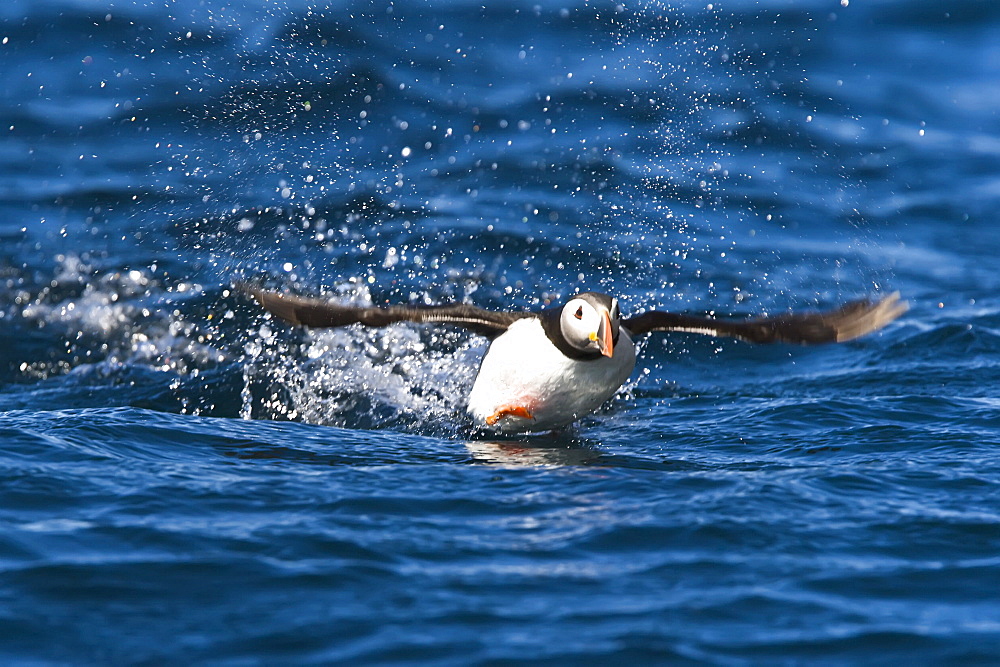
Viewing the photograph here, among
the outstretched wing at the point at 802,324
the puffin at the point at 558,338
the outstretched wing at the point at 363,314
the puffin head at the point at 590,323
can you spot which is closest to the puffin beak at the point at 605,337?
the puffin head at the point at 590,323

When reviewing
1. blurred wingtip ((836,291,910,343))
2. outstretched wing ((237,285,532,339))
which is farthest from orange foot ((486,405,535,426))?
blurred wingtip ((836,291,910,343))

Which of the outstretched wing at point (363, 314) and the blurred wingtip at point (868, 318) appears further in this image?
the outstretched wing at point (363, 314)

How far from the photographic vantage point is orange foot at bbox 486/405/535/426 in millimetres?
7781

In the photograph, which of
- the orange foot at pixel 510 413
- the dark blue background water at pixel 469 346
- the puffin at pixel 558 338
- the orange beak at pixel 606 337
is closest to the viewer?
the dark blue background water at pixel 469 346

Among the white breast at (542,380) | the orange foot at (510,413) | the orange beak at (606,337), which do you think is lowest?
the orange foot at (510,413)

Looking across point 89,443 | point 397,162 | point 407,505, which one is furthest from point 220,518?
point 397,162

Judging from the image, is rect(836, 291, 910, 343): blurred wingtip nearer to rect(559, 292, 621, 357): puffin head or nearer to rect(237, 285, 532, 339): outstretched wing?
rect(559, 292, 621, 357): puffin head

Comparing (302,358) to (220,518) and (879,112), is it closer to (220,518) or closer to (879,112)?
(220,518)

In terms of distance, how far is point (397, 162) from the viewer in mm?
13336

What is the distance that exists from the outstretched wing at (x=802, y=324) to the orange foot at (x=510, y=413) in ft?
3.14

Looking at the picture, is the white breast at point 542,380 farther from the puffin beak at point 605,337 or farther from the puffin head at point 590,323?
the puffin beak at point 605,337

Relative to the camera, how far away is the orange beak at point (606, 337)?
22.5 ft

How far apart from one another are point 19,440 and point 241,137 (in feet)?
24.3

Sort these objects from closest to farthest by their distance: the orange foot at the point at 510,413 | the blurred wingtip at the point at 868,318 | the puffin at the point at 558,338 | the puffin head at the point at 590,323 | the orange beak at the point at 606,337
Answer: the orange beak at the point at 606,337
the puffin head at the point at 590,323
the puffin at the point at 558,338
the blurred wingtip at the point at 868,318
the orange foot at the point at 510,413
